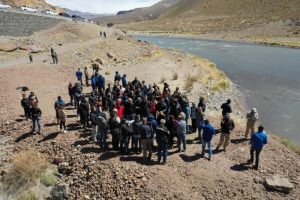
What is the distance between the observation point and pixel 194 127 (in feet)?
60.8

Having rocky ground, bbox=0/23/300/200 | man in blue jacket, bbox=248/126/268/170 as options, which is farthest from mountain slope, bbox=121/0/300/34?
man in blue jacket, bbox=248/126/268/170

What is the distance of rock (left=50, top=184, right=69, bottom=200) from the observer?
46.3ft

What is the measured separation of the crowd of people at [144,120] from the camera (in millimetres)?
14758

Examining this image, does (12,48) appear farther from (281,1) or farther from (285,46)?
(281,1)

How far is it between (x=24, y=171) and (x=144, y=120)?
5.10 m

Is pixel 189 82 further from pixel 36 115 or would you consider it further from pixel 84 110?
pixel 36 115

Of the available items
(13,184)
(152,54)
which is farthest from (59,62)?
(13,184)

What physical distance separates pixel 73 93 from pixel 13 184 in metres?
7.79

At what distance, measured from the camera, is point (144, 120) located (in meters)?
14.5

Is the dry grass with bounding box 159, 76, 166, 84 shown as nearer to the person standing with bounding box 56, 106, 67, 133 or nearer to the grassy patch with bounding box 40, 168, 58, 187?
the person standing with bounding box 56, 106, 67, 133

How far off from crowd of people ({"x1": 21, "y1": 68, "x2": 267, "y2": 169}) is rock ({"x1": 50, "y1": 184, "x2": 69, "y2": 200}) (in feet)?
8.43

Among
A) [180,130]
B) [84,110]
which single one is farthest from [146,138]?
[84,110]

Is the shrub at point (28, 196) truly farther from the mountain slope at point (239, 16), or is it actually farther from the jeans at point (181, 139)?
the mountain slope at point (239, 16)

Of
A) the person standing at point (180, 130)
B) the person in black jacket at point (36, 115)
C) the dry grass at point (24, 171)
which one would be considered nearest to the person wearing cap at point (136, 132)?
the person standing at point (180, 130)
